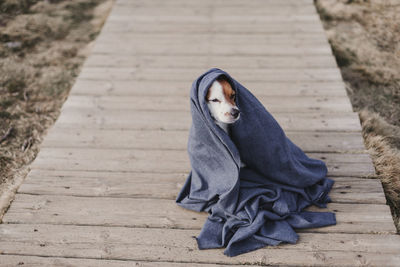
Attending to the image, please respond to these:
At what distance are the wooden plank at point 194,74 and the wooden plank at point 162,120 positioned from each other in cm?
54

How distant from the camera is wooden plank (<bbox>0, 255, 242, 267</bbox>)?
218cm

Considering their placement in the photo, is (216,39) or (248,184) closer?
(248,184)

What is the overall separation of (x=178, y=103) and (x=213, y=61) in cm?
78

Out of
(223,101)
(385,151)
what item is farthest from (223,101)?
(385,151)

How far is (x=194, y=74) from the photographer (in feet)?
12.1

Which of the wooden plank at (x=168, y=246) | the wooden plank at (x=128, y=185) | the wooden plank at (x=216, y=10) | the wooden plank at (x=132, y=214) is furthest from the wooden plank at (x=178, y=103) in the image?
the wooden plank at (x=216, y=10)

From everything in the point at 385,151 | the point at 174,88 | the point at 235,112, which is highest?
the point at 235,112

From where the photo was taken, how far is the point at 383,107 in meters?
3.47

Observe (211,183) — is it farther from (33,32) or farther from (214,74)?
(33,32)

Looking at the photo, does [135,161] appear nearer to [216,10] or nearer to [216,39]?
[216,39]

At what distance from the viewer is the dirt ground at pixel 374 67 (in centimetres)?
275

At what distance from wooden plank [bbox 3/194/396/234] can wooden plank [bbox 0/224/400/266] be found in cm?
5

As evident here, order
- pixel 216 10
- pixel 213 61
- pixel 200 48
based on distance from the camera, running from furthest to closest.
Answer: pixel 216 10 → pixel 200 48 → pixel 213 61

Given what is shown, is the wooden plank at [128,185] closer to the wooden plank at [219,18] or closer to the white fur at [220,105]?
the white fur at [220,105]
